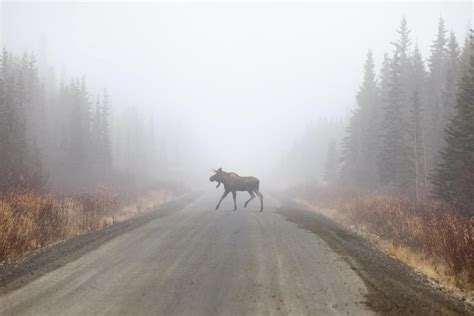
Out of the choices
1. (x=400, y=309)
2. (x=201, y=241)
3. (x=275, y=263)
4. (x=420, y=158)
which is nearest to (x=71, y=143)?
(x=420, y=158)

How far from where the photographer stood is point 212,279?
8.50 metres

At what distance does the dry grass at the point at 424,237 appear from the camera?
9742mm

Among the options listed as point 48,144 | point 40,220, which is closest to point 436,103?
point 40,220

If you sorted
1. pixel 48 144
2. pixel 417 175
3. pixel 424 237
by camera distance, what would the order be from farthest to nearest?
pixel 48 144 → pixel 417 175 → pixel 424 237

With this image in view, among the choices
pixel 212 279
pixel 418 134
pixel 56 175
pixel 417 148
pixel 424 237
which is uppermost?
pixel 418 134

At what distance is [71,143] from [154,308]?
51.4 m

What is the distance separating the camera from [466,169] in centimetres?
2003

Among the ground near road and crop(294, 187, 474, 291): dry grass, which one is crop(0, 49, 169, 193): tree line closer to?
the ground near road

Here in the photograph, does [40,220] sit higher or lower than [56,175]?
higher

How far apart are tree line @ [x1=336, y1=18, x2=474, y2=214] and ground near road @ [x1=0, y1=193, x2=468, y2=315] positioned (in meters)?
11.8

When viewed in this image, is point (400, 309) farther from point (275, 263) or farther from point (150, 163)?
point (150, 163)

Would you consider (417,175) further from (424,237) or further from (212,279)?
(212,279)

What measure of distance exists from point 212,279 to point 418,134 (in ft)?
109

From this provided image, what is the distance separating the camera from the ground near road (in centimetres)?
694
